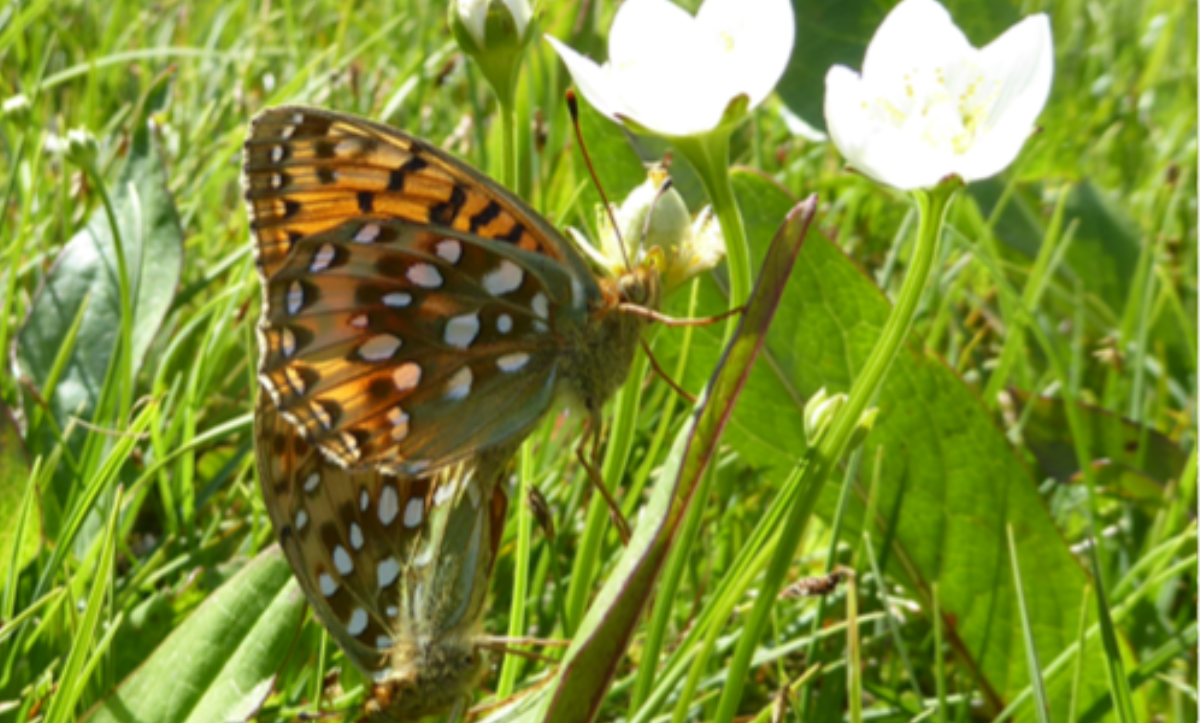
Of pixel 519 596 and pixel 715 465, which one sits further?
pixel 519 596

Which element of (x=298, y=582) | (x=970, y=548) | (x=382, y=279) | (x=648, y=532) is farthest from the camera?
(x=970, y=548)

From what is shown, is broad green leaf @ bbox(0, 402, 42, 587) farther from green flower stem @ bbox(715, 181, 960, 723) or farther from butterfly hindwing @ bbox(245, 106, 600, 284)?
green flower stem @ bbox(715, 181, 960, 723)

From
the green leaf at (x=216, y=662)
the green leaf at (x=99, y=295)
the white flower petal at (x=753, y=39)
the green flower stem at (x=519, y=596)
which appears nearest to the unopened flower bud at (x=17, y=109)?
the green leaf at (x=99, y=295)

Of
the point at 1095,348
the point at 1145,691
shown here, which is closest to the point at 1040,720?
the point at 1145,691

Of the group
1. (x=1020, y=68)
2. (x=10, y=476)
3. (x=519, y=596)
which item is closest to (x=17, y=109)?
(x=10, y=476)

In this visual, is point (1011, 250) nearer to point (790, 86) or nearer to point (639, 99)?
point (790, 86)

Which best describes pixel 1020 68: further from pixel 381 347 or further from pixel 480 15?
pixel 381 347
